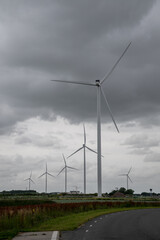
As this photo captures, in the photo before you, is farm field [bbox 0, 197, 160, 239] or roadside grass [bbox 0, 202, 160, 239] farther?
farm field [bbox 0, 197, 160, 239]

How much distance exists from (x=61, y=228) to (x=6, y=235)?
14.4 feet

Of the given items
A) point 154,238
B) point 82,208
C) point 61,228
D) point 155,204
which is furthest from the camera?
point 155,204

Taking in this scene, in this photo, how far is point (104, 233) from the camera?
21.0 metres

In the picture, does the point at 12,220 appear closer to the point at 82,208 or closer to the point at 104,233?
the point at 104,233

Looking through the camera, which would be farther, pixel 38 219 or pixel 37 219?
pixel 38 219

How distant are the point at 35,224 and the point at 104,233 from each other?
29.6 ft

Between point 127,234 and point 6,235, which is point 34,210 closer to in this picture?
point 6,235

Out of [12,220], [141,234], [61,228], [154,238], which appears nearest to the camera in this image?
[154,238]

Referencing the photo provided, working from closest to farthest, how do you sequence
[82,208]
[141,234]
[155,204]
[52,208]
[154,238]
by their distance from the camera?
[154,238], [141,234], [52,208], [82,208], [155,204]

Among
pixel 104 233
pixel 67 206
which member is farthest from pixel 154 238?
pixel 67 206

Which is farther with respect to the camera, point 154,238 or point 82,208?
point 82,208

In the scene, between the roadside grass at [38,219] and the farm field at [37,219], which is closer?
the roadside grass at [38,219]

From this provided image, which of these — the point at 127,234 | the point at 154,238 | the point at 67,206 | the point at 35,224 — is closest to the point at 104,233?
the point at 127,234

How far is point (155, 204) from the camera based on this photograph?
2510 inches
